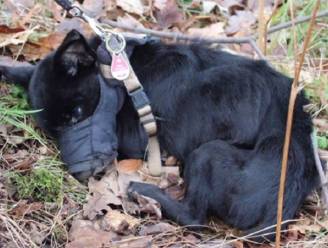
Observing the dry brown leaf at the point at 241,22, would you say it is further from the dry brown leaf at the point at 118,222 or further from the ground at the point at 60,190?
the dry brown leaf at the point at 118,222

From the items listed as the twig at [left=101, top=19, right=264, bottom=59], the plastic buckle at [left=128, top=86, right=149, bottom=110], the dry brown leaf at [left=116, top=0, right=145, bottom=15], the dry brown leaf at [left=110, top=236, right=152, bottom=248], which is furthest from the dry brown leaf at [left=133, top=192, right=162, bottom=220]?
the dry brown leaf at [left=116, top=0, right=145, bottom=15]

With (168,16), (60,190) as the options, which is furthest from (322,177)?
(168,16)

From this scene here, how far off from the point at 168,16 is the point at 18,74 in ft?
5.41

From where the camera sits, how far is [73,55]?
3.27m

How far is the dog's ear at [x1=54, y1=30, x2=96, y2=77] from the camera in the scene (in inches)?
127

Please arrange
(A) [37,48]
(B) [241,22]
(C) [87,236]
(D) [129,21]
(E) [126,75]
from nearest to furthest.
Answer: (C) [87,236] → (E) [126,75] → (A) [37,48] → (D) [129,21] → (B) [241,22]

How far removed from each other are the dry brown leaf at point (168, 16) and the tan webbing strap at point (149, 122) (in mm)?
1506

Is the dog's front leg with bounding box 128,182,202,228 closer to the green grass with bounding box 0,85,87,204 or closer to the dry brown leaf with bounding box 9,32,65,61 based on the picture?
the green grass with bounding box 0,85,87,204

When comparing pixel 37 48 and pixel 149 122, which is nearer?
pixel 149 122

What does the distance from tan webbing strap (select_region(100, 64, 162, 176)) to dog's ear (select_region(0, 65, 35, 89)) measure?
388mm

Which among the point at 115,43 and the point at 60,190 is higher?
the point at 115,43

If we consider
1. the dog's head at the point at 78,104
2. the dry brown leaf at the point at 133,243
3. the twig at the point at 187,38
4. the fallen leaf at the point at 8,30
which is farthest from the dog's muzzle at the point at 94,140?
the fallen leaf at the point at 8,30

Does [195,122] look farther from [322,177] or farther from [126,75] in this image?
[322,177]

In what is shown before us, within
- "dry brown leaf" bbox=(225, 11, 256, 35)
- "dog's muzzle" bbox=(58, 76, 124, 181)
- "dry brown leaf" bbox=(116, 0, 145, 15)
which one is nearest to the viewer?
"dog's muzzle" bbox=(58, 76, 124, 181)
